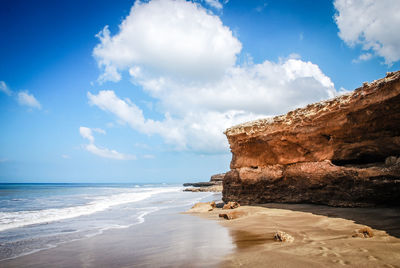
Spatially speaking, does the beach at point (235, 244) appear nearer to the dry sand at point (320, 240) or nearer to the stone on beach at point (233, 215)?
the dry sand at point (320, 240)

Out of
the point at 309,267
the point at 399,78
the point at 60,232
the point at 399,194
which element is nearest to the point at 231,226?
the point at 309,267

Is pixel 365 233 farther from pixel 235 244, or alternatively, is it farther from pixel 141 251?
pixel 141 251

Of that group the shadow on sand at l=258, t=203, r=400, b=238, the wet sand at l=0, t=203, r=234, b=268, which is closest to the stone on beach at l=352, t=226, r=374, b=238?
the shadow on sand at l=258, t=203, r=400, b=238

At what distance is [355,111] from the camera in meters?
8.01

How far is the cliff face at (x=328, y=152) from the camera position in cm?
730

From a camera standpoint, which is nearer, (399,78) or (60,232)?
(399,78)

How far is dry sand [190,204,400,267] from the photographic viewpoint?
3.62 metres

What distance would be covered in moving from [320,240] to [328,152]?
5.57 m

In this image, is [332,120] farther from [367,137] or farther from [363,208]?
[363,208]

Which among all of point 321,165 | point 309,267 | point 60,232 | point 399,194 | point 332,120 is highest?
point 332,120

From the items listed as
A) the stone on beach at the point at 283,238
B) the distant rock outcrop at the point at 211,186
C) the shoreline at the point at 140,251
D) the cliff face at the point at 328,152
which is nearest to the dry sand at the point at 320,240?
the stone on beach at the point at 283,238

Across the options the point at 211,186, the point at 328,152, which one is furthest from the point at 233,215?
the point at 211,186

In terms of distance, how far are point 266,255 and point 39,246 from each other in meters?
5.81

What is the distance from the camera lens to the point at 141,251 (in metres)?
5.02
